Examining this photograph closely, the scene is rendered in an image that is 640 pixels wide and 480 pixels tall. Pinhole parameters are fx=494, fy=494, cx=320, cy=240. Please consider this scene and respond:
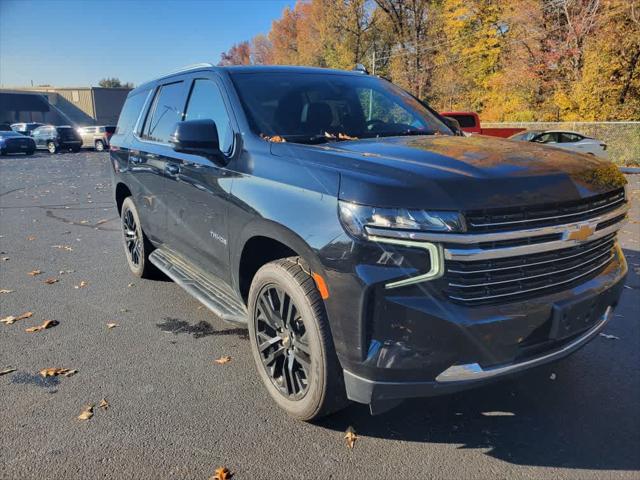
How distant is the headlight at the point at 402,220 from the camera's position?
2.07 meters

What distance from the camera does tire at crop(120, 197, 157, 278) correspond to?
5.15m

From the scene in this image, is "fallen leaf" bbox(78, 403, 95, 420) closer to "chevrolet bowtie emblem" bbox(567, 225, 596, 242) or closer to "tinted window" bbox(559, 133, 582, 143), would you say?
"chevrolet bowtie emblem" bbox(567, 225, 596, 242)

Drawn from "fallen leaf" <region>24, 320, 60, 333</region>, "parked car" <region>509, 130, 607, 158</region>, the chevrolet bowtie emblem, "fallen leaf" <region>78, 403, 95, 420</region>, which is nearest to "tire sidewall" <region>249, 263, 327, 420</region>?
"fallen leaf" <region>78, 403, 95, 420</region>

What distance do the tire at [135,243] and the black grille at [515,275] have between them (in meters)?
3.81

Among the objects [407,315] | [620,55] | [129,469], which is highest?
[620,55]

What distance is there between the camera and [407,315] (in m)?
2.09

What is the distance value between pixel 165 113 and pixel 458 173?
317 centimetres

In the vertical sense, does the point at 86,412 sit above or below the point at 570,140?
below

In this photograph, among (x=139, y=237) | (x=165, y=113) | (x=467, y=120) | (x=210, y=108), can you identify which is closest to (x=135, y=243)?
(x=139, y=237)

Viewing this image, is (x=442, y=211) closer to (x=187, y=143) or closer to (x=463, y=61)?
(x=187, y=143)

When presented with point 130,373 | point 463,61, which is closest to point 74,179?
point 130,373

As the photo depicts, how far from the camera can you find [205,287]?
380 cm

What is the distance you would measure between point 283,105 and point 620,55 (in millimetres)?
25674

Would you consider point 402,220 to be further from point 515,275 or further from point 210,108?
point 210,108
